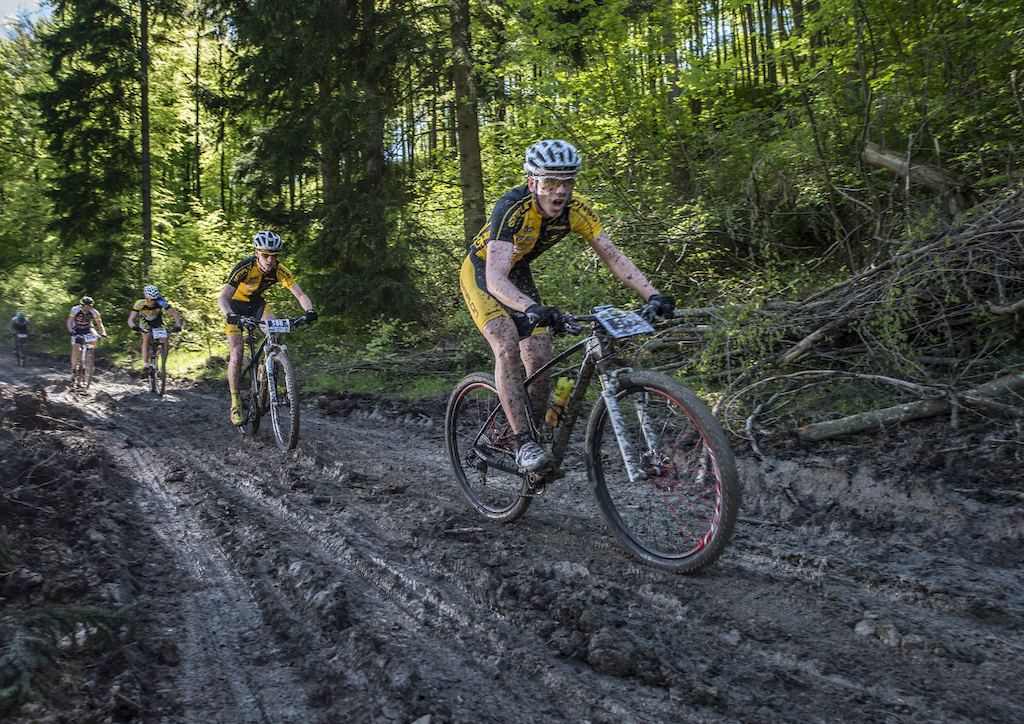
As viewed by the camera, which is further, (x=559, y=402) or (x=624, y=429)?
(x=559, y=402)

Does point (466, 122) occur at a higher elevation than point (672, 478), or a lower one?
higher

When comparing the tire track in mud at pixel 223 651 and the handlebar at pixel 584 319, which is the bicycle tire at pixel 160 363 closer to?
the tire track in mud at pixel 223 651

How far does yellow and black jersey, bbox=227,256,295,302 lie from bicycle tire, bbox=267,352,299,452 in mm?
1096

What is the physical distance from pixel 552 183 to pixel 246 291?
546 centimetres

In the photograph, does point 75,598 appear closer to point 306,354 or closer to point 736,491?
point 736,491

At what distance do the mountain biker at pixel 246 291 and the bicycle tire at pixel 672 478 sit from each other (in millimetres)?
4823

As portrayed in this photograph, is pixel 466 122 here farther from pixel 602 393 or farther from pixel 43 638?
pixel 43 638

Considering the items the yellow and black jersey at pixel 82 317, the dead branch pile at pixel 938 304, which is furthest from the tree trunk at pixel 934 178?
the yellow and black jersey at pixel 82 317

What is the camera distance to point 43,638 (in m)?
2.23

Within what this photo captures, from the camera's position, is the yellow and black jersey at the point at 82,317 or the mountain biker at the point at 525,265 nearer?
the mountain biker at the point at 525,265

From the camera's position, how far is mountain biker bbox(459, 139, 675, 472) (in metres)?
3.61

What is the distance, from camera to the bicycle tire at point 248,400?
24.4ft

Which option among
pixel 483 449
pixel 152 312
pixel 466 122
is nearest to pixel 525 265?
pixel 483 449

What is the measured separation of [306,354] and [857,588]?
1221 centimetres
